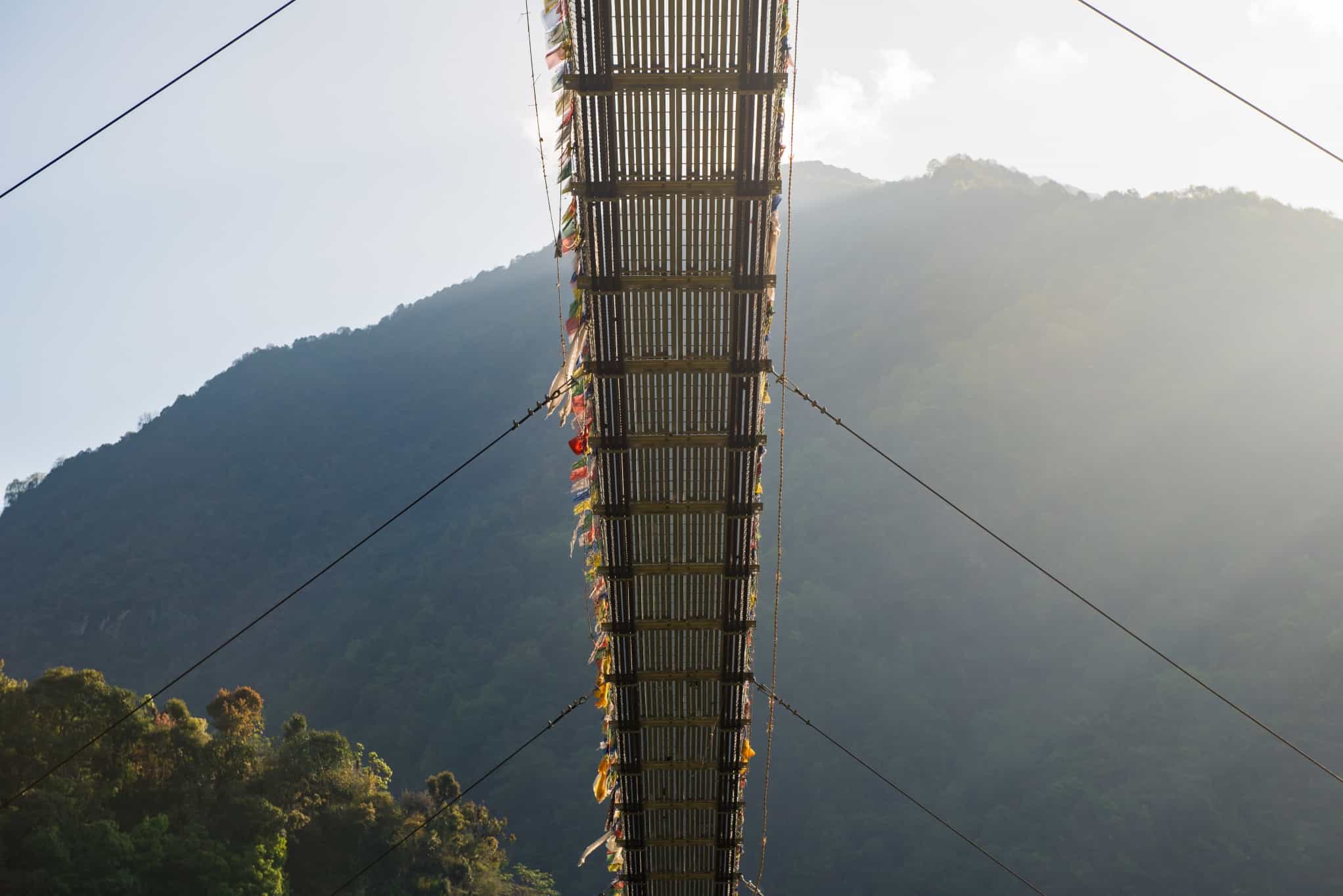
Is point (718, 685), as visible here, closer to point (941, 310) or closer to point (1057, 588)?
point (1057, 588)

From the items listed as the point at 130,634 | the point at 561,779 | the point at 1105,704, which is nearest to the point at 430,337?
the point at 130,634

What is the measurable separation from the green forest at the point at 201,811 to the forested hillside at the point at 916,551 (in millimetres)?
22011

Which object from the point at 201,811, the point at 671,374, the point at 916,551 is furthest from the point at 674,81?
the point at 916,551

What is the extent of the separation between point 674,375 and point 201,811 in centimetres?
2258

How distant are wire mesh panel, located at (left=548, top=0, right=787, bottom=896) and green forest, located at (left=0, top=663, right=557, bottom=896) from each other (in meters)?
15.3

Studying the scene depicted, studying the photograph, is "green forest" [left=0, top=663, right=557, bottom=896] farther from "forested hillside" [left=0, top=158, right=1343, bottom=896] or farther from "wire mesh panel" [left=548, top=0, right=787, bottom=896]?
"forested hillside" [left=0, top=158, right=1343, bottom=896]

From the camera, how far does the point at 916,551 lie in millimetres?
70625

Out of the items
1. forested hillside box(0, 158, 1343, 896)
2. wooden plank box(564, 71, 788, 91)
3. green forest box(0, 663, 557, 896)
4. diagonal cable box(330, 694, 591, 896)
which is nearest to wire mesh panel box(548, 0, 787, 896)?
wooden plank box(564, 71, 788, 91)

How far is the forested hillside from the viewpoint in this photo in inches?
2052

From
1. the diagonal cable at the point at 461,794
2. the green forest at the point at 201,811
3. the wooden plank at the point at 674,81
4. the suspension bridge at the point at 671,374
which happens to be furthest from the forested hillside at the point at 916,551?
the wooden plank at the point at 674,81

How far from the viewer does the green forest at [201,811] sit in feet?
78.0

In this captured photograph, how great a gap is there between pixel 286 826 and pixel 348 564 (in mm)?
50404

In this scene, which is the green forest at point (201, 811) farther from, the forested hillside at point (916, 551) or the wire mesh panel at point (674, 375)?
the forested hillside at point (916, 551)

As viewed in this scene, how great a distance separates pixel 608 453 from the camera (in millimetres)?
9898
